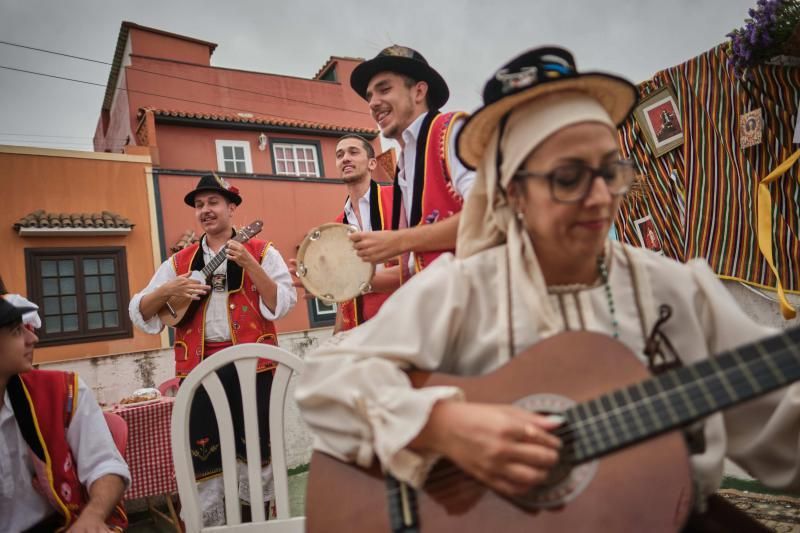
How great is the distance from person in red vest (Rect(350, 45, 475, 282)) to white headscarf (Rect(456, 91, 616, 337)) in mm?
634

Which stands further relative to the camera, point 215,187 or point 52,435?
point 215,187

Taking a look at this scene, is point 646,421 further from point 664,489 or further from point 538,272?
point 538,272

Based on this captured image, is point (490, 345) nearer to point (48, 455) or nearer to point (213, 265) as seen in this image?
point (48, 455)

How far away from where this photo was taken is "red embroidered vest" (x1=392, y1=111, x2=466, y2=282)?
2309mm

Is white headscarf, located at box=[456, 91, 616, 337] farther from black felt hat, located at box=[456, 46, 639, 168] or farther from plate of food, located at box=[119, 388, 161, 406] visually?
plate of food, located at box=[119, 388, 161, 406]

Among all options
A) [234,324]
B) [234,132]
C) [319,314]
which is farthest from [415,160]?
[234,132]

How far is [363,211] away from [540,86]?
2.95 m

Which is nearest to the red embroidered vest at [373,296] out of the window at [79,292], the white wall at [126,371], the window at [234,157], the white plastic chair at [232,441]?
the white plastic chair at [232,441]

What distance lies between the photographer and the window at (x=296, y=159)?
16.9m

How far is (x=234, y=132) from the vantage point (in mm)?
16312

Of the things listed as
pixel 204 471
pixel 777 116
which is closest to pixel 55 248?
pixel 204 471

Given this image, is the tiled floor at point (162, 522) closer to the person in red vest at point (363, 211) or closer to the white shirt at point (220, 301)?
the white shirt at point (220, 301)

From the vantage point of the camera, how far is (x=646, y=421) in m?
1.03

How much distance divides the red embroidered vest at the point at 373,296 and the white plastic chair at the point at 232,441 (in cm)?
91
